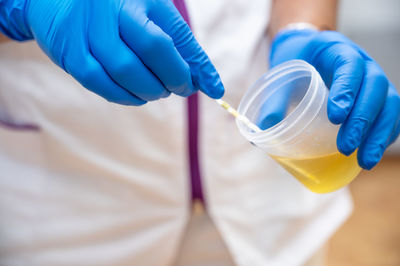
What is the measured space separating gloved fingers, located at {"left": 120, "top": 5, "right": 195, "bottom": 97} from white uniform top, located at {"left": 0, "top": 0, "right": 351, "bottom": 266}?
16 centimetres

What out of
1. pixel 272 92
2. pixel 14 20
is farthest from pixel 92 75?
pixel 272 92

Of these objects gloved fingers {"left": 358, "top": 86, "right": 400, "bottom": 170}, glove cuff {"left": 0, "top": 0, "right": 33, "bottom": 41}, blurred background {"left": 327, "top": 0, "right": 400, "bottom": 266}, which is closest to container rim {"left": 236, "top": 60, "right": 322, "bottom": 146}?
gloved fingers {"left": 358, "top": 86, "right": 400, "bottom": 170}

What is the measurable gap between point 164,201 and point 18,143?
Result: 0.27m

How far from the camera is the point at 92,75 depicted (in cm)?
52

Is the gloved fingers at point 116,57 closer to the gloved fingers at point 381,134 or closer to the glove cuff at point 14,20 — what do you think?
the glove cuff at point 14,20

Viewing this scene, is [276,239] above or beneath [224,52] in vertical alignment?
beneath

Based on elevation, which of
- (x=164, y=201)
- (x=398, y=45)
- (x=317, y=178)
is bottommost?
(x=398, y=45)

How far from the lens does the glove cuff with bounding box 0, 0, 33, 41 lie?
22.5 inches

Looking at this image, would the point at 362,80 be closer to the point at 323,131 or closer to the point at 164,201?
the point at 323,131

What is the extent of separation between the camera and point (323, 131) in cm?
56

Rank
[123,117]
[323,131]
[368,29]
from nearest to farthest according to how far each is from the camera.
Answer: [323,131] → [123,117] → [368,29]

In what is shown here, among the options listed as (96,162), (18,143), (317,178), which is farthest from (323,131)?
(18,143)

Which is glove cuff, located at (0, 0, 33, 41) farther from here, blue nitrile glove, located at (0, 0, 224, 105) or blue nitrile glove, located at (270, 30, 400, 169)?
blue nitrile glove, located at (270, 30, 400, 169)

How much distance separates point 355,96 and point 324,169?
11cm
